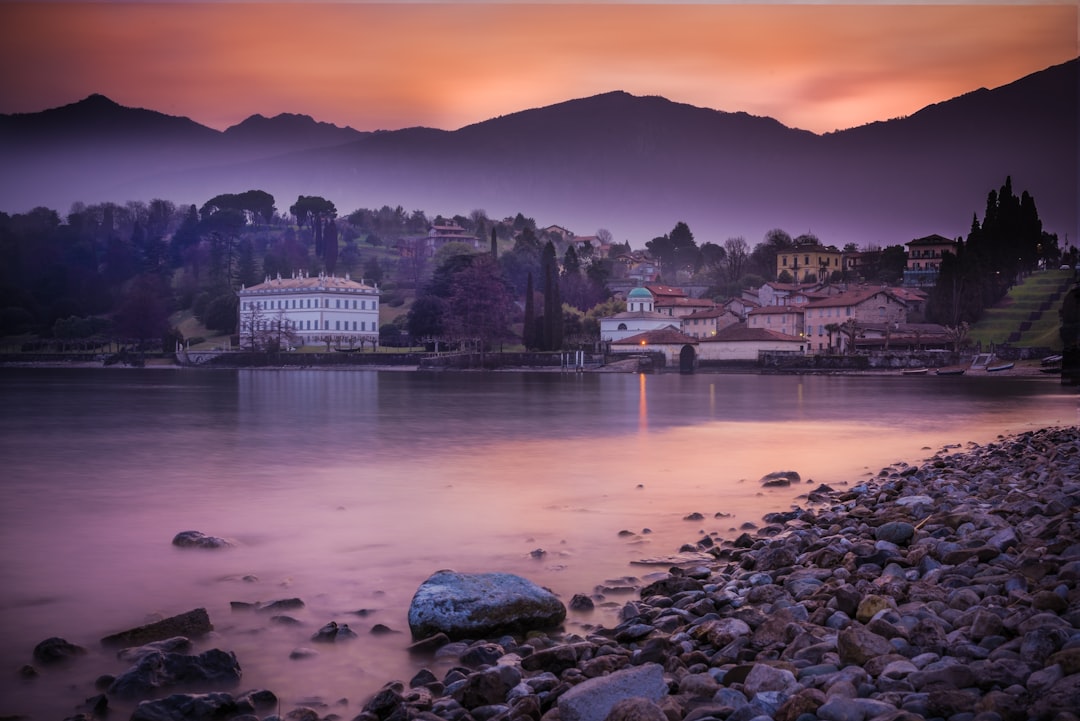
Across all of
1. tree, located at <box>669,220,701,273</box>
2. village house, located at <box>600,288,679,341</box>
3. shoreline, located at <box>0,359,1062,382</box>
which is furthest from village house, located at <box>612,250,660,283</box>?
shoreline, located at <box>0,359,1062,382</box>

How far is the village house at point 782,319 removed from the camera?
306 ft

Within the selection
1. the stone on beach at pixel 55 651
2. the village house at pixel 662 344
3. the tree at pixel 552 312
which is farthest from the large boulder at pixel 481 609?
the village house at pixel 662 344

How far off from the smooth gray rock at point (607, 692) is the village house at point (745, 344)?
81452 millimetres

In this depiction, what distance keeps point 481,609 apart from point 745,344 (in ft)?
264

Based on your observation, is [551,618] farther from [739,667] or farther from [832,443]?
[832,443]

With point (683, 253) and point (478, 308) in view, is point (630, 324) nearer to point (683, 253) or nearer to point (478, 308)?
point (478, 308)

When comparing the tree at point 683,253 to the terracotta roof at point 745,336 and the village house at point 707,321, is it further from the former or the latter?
the terracotta roof at point 745,336

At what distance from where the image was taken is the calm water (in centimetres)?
881

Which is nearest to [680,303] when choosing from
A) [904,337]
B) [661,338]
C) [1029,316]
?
[661,338]

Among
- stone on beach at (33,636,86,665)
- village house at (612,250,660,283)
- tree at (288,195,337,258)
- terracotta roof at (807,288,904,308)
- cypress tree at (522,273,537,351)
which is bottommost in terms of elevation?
stone on beach at (33,636,86,665)

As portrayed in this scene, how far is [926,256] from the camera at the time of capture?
397 ft

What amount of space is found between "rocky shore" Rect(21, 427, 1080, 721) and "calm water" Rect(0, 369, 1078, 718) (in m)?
0.70

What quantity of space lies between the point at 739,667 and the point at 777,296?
343ft

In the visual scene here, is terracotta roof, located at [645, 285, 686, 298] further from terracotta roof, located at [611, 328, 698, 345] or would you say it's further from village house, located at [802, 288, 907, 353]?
village house, located at [802, 288, 907, 353]
